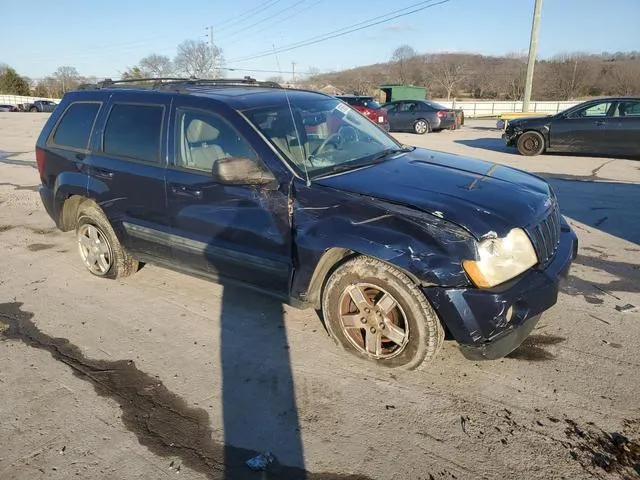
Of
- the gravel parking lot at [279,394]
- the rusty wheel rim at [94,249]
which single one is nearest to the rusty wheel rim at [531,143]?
the gravel parking lot at [279,394]

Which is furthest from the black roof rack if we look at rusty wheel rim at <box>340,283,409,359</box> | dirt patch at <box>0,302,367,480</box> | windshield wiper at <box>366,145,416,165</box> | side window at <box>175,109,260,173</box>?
rusty wheel rim at <box>340,283,409,359</box>

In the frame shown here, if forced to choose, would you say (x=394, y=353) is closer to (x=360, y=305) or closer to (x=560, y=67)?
(x=360, y=305)

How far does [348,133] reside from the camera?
4109mm

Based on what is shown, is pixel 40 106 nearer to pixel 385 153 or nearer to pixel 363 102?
pixel 363 102

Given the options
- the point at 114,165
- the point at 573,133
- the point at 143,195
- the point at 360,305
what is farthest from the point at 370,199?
the point at 573,133

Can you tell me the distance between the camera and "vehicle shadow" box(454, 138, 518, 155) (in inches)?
557

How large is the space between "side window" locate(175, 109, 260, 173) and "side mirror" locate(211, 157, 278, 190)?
0.42 ft

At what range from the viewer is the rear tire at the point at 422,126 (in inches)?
813

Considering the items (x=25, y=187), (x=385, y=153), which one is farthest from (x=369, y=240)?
(x=25, y=187)

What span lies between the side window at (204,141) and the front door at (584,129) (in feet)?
36.6

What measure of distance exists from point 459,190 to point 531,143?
1079cm

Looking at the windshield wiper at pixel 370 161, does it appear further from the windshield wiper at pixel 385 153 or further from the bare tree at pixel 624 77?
the bare tree at pixel 624 77

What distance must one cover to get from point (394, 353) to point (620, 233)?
4325 mm

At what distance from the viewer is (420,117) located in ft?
67.7
